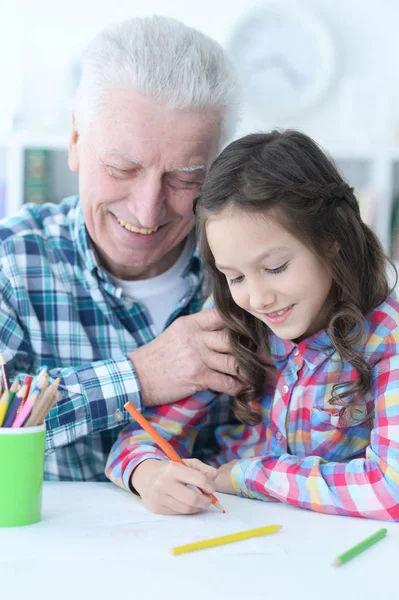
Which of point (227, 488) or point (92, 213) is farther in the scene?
point (92, 213)

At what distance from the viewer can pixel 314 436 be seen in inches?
53.8

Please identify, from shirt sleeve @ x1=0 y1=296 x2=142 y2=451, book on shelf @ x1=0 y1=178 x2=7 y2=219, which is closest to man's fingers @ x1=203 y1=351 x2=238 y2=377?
shirt sleeve @ x1=0 y1=296 x2=142 y2=451

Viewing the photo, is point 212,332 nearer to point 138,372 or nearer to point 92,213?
point 138,372

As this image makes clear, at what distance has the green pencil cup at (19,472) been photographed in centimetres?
106

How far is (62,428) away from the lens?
140 cm

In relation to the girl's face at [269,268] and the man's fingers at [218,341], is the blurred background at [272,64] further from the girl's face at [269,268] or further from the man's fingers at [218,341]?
the girl's face at [269,268]

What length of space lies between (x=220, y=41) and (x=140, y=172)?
2.57m

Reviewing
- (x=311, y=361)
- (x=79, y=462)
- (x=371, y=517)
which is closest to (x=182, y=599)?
(x=371, y=517)

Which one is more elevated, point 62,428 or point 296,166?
point 296,166

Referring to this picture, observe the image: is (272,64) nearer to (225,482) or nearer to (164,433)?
(164,433)

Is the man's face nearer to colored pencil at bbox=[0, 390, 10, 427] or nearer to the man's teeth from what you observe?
the man's teeth

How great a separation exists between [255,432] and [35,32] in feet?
9.77

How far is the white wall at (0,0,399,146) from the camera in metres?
3.85

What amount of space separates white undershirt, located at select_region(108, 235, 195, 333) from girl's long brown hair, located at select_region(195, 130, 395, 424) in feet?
1.09
